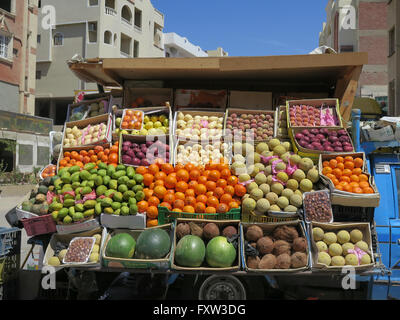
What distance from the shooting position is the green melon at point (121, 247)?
4062 millimetres

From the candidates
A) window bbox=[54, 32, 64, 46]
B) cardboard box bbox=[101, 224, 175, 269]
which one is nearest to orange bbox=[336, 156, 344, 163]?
cardboard box bbox=[101, 224, 175, 269]

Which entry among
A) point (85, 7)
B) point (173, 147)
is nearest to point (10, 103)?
point (85, 7)

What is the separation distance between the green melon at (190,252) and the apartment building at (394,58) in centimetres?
→ 1608

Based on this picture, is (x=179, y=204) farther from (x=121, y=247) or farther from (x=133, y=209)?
(x=121, y=247)

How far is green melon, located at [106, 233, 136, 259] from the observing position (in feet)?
13.3

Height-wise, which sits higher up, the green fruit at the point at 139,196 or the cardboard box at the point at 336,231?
the green fruit at the point at 139,196

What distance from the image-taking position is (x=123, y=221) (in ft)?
14.8

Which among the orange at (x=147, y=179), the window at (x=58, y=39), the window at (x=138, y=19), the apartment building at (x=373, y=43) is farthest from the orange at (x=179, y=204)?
the window at (x=138, y=19)

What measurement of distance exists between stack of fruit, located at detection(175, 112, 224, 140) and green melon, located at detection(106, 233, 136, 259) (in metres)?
2.19

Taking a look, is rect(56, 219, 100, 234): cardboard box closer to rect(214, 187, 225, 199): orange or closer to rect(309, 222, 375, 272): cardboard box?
rect(214, 187, 225, 199): orange

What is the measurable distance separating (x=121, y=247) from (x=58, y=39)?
3210 cm

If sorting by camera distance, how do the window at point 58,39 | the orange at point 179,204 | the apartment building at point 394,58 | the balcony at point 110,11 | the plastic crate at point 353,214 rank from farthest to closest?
the window at point 58,39 → the balcony at point 110,11 → the apartment building at point 394,58 → the orange at point 179,204 → the plastic crate at point 353,214

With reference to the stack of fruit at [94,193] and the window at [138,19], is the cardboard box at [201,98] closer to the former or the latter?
the stack of fruit at [94,193]

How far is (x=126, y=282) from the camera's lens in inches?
187
